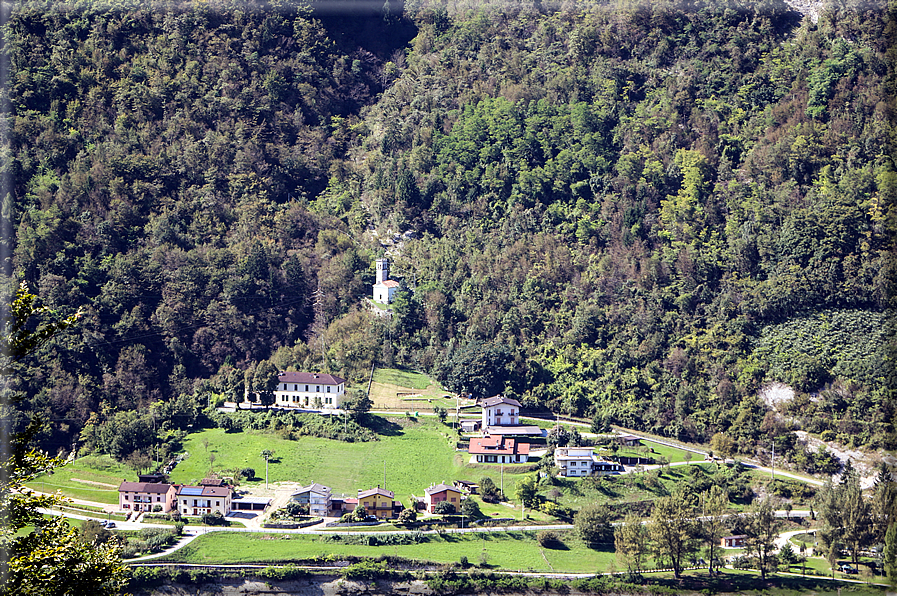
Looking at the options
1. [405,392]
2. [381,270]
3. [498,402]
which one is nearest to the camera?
[498,402]

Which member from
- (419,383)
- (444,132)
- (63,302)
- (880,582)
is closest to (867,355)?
(880,582)

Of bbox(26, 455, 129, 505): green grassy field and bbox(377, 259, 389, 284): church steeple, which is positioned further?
bbox(377, 259, 389, 284): church steeple

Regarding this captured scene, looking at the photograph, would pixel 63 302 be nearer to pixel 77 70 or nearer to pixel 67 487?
pixel 67 487

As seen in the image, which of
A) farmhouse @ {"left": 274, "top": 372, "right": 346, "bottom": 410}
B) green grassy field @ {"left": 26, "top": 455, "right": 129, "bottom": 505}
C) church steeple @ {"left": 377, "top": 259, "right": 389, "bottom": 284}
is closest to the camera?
green grassy field @ {"left": 26, "top": 455, "right": 129, "bottom": 505}

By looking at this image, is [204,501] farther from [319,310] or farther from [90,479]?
[319,310]

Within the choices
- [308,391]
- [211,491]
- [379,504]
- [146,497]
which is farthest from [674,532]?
[146,497]

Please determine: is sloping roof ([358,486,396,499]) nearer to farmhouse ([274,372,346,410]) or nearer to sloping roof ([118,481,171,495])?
farmhouse ([274,372,346,410])

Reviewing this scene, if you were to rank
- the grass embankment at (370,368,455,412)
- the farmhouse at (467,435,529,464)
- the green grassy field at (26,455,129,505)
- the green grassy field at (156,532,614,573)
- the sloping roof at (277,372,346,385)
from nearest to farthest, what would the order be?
the green grassy field at (156,532,614,573) < the green grassy field at (26,455,129,505) < the farmhouse at (467,435,529,464) < the sloping roof at (277,372,346,385) < the grass embankment at (370,368,455,412)

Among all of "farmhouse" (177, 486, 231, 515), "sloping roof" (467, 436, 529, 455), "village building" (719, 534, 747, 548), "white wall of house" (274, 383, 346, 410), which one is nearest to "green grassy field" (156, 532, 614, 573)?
"farmhouse" (177, 486, 231, 515)
